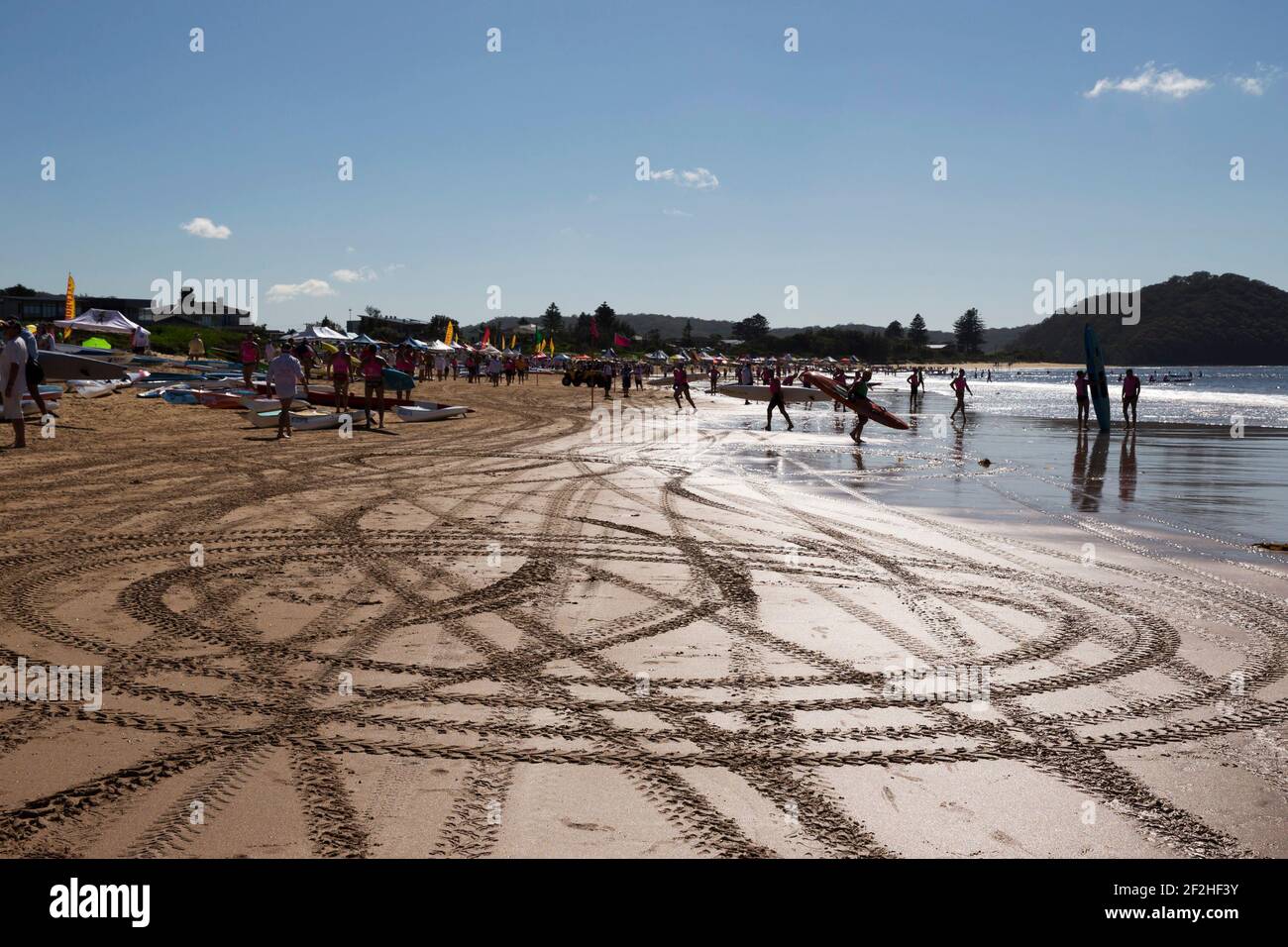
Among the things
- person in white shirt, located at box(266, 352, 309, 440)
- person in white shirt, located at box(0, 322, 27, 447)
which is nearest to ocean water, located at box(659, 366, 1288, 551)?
person in white shirt, located at box(266, 352, 309, 440)

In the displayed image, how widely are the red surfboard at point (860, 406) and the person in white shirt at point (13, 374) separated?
51.8ft

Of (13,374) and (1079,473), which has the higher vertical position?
(13,374)

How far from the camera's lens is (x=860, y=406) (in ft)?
67.8

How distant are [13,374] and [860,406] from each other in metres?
16.1

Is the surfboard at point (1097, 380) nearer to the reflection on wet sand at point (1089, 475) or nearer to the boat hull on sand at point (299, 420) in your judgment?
the reflection on wet sand at point (1089, 475)

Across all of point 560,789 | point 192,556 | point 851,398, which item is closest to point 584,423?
point 851,398

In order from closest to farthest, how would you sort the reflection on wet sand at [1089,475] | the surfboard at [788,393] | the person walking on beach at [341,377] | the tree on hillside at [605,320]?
the reflection on wet sand at [1089,475] < the person walking on beach at [341,377] < the surfboard at [788,393] < the tree on hillside at [605,320]

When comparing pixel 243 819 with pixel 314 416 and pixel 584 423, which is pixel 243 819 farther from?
pixel 584 423

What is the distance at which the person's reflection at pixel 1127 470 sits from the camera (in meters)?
13.4

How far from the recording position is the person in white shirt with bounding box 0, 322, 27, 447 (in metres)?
13.8

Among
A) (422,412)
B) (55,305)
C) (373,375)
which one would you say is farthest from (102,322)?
(55,305)
